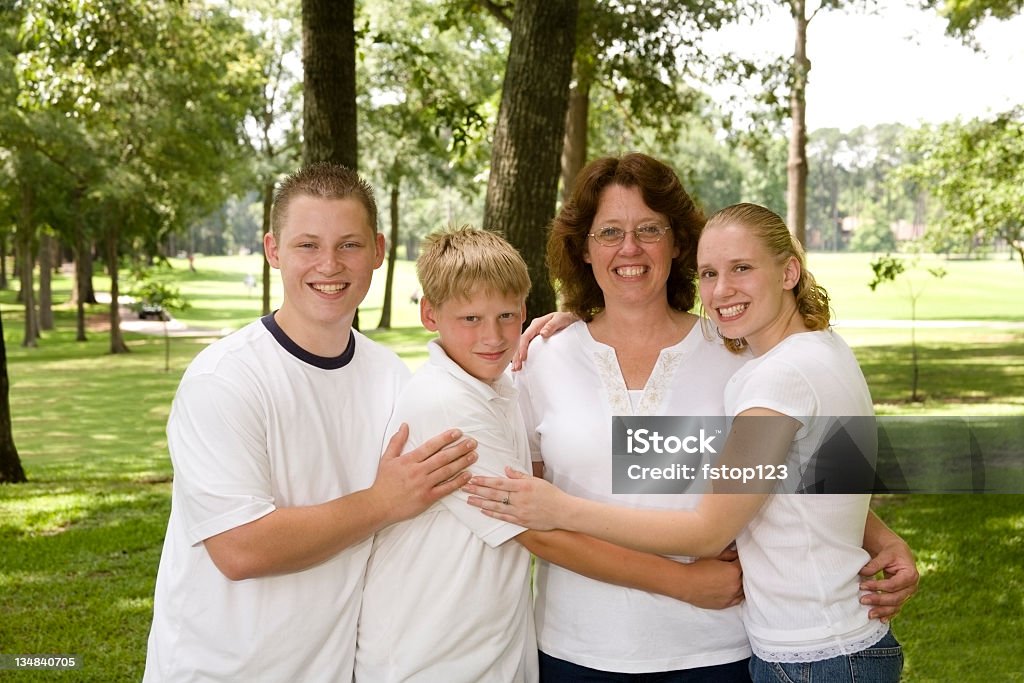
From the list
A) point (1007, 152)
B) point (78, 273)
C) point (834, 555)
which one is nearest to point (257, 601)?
point (834, 555)

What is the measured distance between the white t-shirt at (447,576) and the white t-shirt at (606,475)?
0.17 m

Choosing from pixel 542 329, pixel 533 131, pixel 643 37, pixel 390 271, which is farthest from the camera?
pixel 390 271

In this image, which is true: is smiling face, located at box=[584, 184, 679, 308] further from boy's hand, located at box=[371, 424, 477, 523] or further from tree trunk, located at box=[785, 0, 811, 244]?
tree trunk, located at box=[785, 0, 811, 244]

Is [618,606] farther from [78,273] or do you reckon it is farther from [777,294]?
[78,273]

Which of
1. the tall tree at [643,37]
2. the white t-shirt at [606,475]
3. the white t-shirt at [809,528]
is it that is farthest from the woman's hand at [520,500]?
the tall tree at [643,37]

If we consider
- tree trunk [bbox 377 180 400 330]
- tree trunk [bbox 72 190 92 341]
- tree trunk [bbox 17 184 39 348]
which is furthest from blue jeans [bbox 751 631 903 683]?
tree trunk [bbox 72 190 92 341]

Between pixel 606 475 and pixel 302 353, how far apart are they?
727 mm

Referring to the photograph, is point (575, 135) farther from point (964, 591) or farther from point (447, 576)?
point (447, 576)

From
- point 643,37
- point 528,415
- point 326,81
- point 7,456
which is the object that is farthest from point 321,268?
point 643,37

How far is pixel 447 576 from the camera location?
81.2 inches

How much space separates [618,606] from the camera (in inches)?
85.5

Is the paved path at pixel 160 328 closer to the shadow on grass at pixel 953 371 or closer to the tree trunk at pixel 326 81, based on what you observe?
the shadow on grass at pixel 953 371

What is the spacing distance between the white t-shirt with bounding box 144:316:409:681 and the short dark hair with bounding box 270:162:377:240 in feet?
0.88

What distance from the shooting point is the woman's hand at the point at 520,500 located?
2.01 m
